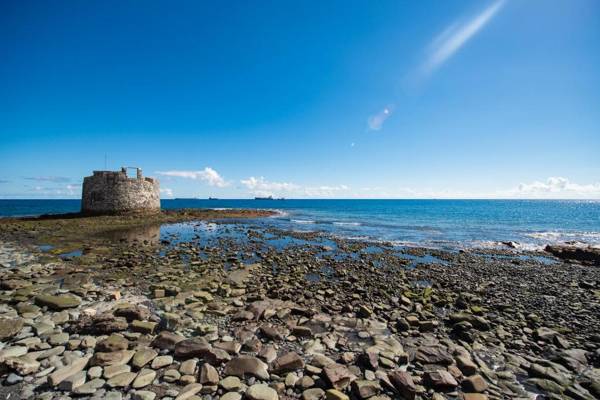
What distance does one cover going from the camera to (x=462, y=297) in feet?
29.1

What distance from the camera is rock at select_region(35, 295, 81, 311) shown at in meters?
6.53

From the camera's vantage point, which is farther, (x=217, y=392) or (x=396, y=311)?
(x=396, y=311)

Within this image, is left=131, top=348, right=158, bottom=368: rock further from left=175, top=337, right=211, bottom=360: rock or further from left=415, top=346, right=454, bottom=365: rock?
→ left=415, top=346, right=454, bottom=365: rock

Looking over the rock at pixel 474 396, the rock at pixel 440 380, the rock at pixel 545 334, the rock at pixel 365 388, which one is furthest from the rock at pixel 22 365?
the rock at pixel 545 334

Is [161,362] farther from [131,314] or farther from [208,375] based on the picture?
[131,314]

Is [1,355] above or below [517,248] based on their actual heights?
above

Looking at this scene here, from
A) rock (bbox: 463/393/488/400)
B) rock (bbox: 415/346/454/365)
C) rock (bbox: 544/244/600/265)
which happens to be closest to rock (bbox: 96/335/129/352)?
rock (bbox: 415/346/454/365)

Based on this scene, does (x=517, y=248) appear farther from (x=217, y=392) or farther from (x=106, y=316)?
(x=106, y=316)

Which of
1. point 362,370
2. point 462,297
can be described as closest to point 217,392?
point 362,370

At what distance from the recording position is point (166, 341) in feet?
16.7

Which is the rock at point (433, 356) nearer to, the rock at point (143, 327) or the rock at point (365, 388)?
the rock at point (365, 388)

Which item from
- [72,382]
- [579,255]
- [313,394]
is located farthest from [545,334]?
[579,255]

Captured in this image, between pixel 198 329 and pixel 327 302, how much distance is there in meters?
3.98

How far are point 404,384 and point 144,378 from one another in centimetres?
422
